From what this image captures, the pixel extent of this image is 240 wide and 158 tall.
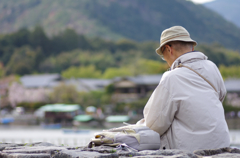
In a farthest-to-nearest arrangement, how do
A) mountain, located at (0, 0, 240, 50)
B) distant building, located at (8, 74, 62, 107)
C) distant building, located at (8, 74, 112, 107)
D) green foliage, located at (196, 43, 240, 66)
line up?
mountain, located at (0, 0, 240, 50)
green foliage, located at (196, 43, 240, 66)
distant building, located at (8, 74, 112, 107)
distant building, located at (8, 74, 62, 107)

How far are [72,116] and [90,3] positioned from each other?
119 meters

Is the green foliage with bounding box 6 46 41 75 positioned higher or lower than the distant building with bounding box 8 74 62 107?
higher

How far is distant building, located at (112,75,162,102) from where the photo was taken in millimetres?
58013

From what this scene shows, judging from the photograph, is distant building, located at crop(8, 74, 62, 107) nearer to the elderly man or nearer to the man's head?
the man's head

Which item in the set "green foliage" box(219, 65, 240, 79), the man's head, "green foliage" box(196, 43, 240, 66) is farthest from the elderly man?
"green foliage" box(196, 43, 240, 66)

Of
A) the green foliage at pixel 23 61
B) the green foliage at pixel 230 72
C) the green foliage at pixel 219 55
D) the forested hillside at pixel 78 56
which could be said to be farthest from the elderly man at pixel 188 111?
the green foliage at pixel 219 55

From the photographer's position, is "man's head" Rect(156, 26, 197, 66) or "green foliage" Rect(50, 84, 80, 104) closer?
"man's head" Rect(156, 26, 197, 66)

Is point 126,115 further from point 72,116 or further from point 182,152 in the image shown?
point 182,152

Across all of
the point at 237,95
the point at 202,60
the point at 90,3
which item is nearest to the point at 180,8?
the point at 90,3

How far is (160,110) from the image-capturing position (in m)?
2.03

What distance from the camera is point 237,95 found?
54188 mm

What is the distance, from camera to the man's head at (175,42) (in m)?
2.23

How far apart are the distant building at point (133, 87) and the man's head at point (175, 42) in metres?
55.0

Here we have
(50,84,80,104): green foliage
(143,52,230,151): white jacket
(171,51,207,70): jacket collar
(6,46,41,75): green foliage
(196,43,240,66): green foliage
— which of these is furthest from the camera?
(196,43,240,66): green foliage
